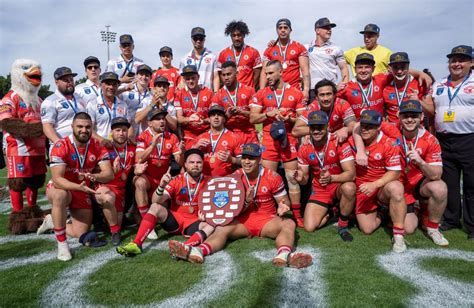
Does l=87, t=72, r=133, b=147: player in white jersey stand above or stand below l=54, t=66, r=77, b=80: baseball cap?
below

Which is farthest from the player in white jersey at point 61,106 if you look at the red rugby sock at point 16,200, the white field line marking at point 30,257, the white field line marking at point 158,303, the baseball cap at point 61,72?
the white field line marking at point 158,303

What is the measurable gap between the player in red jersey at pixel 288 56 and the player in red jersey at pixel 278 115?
3.08 feet

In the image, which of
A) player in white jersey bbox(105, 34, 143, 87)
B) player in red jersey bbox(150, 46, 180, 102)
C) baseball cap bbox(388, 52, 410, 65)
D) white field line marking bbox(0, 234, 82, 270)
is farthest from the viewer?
player in red jersey bbox(150, 46, 180, 102)

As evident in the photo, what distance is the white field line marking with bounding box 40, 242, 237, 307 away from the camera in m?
3.32

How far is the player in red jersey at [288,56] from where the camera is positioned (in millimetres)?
7145

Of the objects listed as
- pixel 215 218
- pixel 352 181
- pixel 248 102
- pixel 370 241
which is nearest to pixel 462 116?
pixel 352 181

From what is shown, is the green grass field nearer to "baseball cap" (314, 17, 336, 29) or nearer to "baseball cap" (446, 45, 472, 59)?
"baseball cap" (446, 45, 472, 59)

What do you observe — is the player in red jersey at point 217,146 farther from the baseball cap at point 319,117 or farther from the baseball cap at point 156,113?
the baseball cap at point 319,117

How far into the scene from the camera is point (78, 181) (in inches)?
205

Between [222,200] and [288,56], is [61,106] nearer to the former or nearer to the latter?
→ [222,200]

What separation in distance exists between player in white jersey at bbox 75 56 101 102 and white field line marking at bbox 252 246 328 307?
14.0ft

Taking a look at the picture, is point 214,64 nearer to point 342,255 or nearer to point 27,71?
point 27,71

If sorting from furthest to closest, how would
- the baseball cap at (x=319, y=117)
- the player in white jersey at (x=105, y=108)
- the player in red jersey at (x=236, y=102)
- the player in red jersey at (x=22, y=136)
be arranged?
the player in red jersey at (x=236, y=102) → the player in white jersey at (x=105, y=108) → the player in red jersey at (x=22, y=136) → the baseball cap at (x=319, y=117)

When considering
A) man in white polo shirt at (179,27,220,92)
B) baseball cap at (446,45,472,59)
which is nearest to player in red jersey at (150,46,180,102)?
man in white polo shirt at (179,27,220,92)
